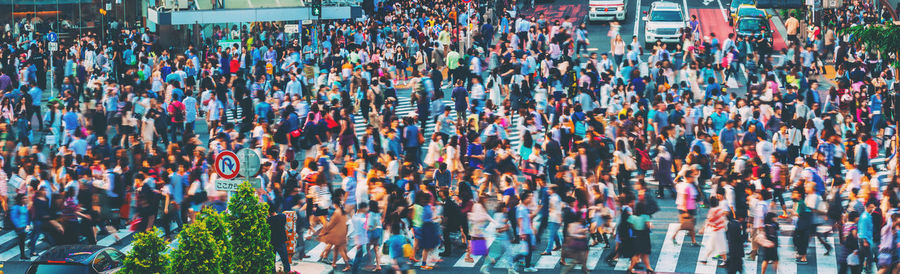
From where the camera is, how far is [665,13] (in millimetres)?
40406

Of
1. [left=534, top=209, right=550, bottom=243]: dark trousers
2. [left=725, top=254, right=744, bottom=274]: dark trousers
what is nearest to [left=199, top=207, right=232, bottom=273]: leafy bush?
[left=534, top=209, right=550, bottom=243]: dark trousers

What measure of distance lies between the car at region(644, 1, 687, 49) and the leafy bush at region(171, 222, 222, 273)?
27.6 meters

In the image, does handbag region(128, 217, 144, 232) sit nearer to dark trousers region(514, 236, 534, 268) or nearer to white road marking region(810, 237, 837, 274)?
dark trousers region(514, 236, 534, 268)

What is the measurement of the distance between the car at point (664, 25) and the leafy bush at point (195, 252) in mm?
27607

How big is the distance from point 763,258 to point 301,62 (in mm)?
19781

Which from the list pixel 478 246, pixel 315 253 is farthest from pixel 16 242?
pixel 478 246

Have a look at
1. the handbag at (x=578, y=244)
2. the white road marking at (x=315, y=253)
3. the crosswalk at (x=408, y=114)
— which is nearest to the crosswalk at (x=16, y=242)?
the white road marking at (x=315, y=253)

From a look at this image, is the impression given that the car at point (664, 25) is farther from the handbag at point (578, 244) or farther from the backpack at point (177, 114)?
the handbag at point (578, 244)

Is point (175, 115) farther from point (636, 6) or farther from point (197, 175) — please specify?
point (636, 6)

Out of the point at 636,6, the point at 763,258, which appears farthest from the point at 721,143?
the point at 636,6

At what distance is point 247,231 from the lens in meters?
15.2

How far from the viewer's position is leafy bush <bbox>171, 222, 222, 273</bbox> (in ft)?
42.8

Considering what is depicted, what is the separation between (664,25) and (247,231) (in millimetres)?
26397

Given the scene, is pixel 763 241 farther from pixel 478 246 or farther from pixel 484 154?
pixel 484 154
